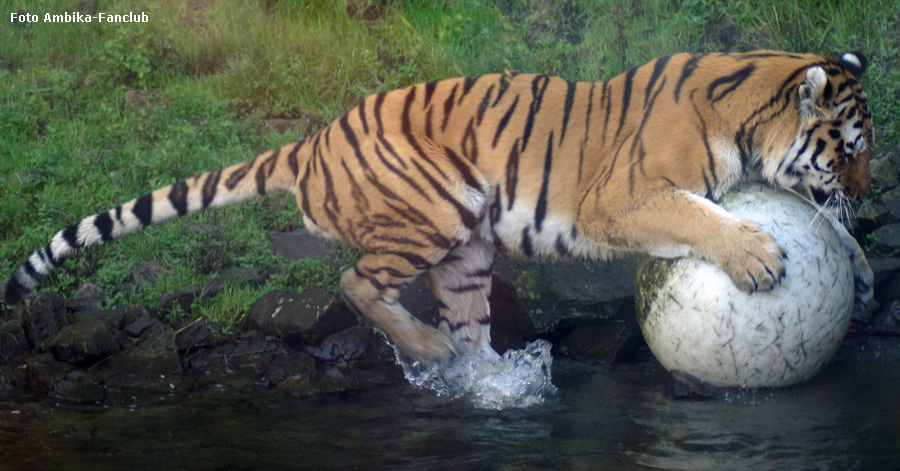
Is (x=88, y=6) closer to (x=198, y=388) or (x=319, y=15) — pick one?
(x=319, y=15)

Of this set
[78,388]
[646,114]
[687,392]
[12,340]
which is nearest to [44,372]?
[78,388]

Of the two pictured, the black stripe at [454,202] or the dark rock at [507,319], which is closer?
the black stripe at [454,202]

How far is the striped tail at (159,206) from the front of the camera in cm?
402

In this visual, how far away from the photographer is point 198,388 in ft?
12.5

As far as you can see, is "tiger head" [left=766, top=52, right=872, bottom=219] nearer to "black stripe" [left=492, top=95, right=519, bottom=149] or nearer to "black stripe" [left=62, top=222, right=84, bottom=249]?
"black stripe" [left=492, top=95, right=519, bottom=149]

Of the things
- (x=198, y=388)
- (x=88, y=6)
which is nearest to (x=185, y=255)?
(x=198, y=388)

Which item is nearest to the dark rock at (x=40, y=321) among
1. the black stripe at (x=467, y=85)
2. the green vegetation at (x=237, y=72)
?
the green vegetation at (x=237, y=72)

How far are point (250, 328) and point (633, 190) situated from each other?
2181 mm

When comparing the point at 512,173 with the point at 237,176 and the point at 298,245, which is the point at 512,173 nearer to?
the point at 237,176

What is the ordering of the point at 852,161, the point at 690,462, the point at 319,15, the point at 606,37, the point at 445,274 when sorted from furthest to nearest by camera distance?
the point at 319,15 < the point at 606,37 < the point at 445,274 < the point at 852,161 < the point at 690,462

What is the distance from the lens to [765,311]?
→ 319 centimetres

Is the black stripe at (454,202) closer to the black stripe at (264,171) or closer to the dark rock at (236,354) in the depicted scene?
the black stripe at (264,171)

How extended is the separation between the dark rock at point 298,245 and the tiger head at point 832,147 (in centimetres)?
278

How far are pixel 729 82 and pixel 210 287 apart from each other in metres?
2.97
